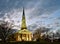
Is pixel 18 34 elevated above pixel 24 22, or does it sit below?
below

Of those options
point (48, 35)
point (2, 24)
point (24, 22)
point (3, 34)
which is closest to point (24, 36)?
point (24, 22)

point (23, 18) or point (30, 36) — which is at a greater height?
point (23, 18)

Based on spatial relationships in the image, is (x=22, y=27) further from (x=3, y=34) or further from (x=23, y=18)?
(x=3, y=34)

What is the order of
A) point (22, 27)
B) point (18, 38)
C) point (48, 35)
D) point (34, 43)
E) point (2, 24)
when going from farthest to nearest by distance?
point (22, 27) < point (18, 38) < point (48, 35) < point (2, 24) < point (34, 43)

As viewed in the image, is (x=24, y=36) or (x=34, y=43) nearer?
(x=34, y=43)

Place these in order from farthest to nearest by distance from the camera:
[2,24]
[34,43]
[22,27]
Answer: [22,27] < [2,24] < [34,43]

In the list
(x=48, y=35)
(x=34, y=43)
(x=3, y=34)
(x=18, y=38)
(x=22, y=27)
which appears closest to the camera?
(x=34, y=43)

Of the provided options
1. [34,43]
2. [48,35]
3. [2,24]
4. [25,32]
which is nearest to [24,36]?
[25,32]

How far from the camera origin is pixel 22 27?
14975 cm

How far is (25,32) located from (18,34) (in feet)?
21.1

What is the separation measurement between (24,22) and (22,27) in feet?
16.8

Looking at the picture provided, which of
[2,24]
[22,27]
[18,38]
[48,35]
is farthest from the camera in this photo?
[22,27]

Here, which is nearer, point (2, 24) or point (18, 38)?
point (2, 24)

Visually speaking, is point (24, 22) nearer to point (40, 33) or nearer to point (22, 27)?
point (22, 27)
